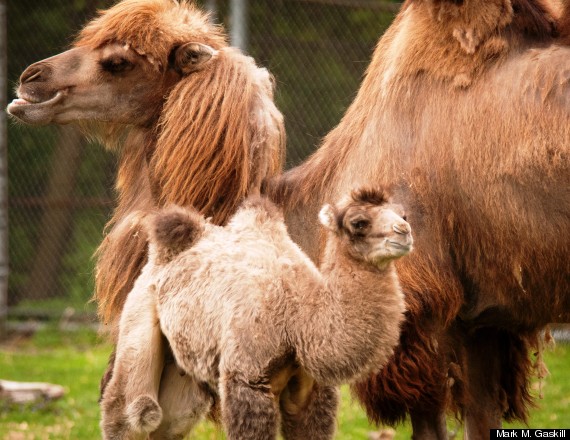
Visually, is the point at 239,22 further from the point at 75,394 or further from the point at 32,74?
the point at 32,74

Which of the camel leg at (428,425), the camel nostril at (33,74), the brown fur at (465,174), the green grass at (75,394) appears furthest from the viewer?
the green grass at (75,394)

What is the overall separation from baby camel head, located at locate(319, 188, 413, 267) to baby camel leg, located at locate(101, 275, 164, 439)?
769 millimetres

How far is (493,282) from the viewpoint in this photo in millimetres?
4355

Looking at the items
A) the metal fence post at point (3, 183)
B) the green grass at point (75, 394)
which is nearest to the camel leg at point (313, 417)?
→ the green grass at point (75, 394)

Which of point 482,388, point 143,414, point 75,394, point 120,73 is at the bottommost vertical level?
point 75,394

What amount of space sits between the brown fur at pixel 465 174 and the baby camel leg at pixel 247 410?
1005 millimetres

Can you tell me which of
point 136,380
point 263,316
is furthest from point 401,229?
point 136,380

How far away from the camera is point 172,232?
3605 mm

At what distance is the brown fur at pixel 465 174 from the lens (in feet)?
13.8

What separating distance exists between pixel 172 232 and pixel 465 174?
4.25ft

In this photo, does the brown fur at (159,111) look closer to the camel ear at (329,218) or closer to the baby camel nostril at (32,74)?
the baby camel nostril at (32,74)

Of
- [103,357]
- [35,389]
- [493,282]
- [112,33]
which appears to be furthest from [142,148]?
[103,357]

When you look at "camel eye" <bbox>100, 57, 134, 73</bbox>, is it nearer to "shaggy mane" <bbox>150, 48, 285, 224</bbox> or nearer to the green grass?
"shaggy mane" <bbox>150, 48, 285, 224</bbox>

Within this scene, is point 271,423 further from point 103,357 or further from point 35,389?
point 103,357
